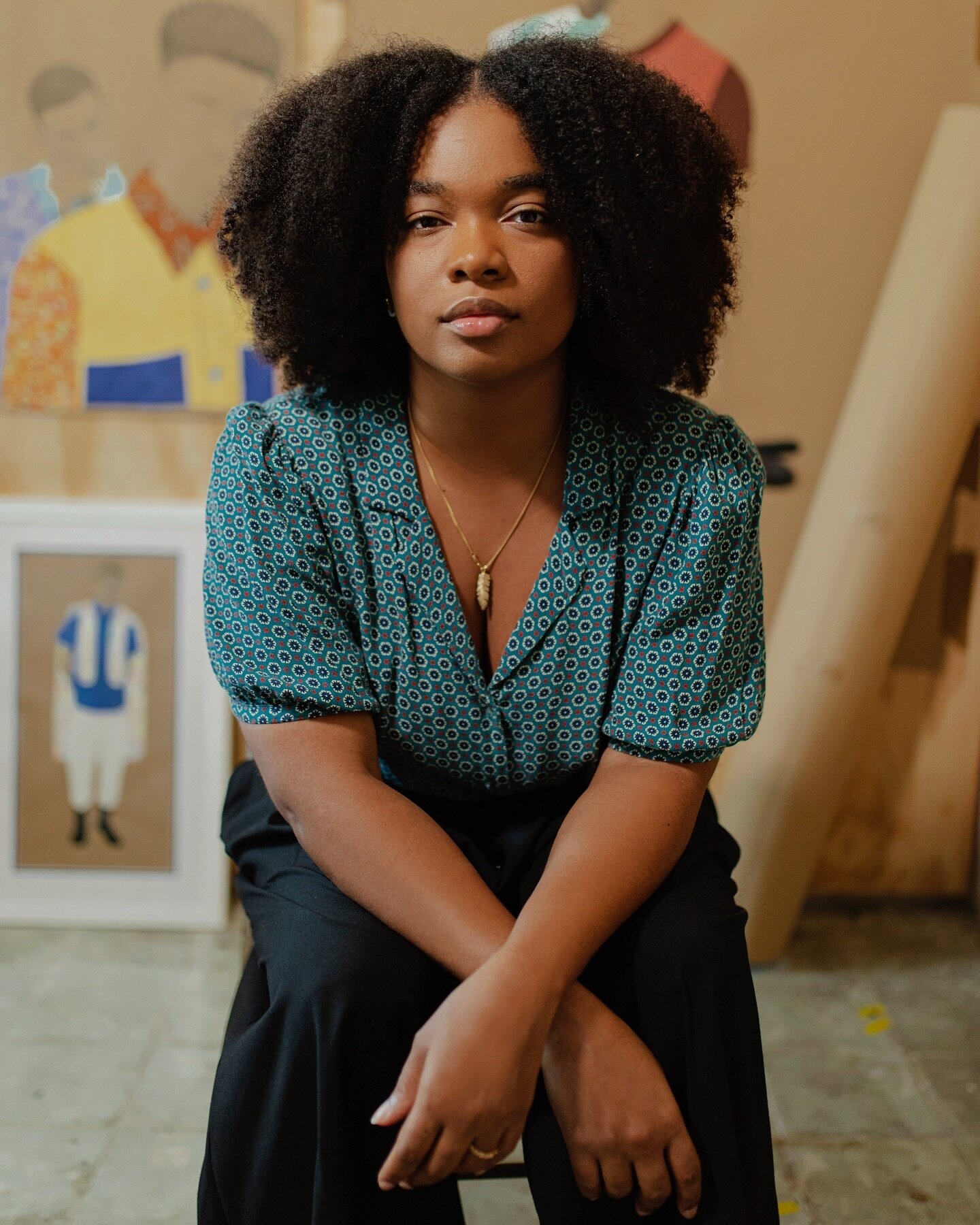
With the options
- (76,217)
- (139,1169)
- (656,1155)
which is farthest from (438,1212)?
(76,217)

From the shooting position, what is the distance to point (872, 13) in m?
2.17

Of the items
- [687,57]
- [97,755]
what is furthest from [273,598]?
[687,57]

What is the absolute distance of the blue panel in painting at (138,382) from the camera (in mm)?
2268

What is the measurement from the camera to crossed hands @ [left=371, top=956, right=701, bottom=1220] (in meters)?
1.01

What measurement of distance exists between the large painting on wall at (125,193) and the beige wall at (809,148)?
0.86 ft

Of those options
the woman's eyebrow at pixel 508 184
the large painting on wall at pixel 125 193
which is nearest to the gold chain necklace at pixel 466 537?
the woman's eyebrow at pixel 508 184

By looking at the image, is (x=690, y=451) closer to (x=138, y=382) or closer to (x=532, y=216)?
(x=532, y=216)

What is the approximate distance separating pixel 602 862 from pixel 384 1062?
26 centimetres

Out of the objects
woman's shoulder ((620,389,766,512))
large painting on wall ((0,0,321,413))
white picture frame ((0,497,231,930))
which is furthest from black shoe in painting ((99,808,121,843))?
woman's shoulder ((620,389,766,512))

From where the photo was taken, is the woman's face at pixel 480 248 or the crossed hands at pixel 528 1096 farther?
the woman's face at pixel 480 248

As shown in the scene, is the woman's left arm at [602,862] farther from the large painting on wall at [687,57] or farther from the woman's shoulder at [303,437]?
the large painting on wall at [687,57]

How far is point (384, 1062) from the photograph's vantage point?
1101 mm

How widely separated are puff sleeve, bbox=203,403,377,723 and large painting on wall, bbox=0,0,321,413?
98cm

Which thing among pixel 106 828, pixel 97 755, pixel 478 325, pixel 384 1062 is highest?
pixel 478 325
